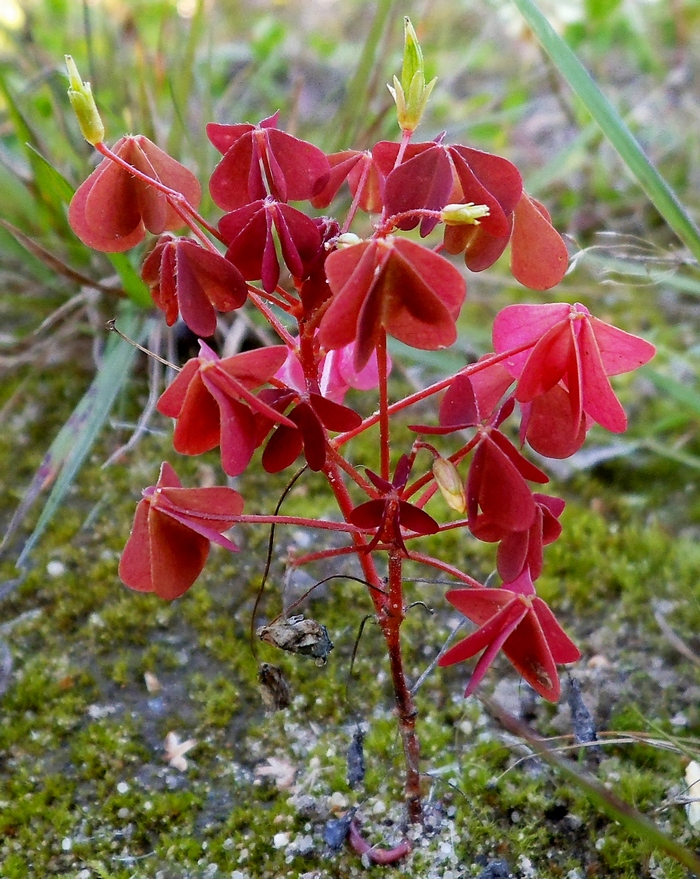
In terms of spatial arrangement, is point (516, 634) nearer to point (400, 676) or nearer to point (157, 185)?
point (400, 676)

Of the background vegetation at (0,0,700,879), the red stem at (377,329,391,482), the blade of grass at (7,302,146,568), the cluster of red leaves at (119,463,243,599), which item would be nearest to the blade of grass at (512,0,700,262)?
the background vegetation at (0,0,700,879)

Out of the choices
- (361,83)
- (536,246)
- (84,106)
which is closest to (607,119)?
(536,246)

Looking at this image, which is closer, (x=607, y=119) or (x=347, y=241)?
(x=347, y=241)

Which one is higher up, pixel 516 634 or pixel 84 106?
pixel 84 106

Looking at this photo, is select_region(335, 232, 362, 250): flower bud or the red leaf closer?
select_region(335, 232, 362, 250): flower bud

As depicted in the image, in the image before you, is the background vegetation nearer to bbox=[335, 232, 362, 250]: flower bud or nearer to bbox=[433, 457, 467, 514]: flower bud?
bbox=[433, 457, 467, 514]: flower bud

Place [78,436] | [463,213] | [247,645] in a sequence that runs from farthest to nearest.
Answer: [78,436]
[247,645]
[463,213]

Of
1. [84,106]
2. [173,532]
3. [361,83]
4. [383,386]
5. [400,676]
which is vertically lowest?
[400,676]

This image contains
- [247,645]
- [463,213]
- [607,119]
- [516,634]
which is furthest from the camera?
[247,645]

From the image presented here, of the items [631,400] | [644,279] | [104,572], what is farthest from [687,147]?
[104,572]
